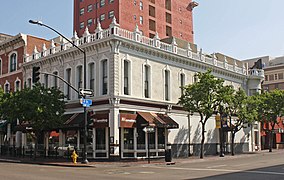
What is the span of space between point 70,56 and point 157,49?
902 cm

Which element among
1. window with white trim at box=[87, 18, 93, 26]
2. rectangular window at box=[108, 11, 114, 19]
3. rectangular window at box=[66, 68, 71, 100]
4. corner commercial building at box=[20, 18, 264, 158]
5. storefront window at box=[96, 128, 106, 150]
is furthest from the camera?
window with white trim at box=[87, 18, 93, 26]

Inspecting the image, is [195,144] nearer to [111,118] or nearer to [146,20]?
[111,118]

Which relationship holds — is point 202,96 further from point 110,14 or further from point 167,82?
point 110,14

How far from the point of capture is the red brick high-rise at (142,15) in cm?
6116

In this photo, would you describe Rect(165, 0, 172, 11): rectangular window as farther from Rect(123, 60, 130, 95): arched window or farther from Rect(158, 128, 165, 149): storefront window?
Rect(158, 128, 165, 149): storefront window

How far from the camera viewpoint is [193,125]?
40312 millimetres

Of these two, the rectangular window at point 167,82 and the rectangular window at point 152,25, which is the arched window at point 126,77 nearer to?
the rectangular window at point 167,82

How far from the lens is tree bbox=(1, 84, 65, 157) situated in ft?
106

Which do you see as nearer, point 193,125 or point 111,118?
point 111,118

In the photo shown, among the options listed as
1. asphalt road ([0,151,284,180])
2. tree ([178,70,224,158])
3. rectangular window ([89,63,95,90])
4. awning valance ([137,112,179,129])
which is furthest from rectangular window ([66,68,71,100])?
asphalt road ([0,151,284,180])

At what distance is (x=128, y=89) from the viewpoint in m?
33.2

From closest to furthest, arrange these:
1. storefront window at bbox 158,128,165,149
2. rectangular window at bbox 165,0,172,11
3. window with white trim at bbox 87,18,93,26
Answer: storefront window at bbox 158,128,165,149 → window with white trim at bbox 87,18,93,26 → rectangular window at bbox 165,0,172,11

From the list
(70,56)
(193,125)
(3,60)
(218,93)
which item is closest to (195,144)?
(193,125)

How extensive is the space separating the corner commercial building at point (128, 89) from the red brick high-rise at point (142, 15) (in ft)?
72.9
